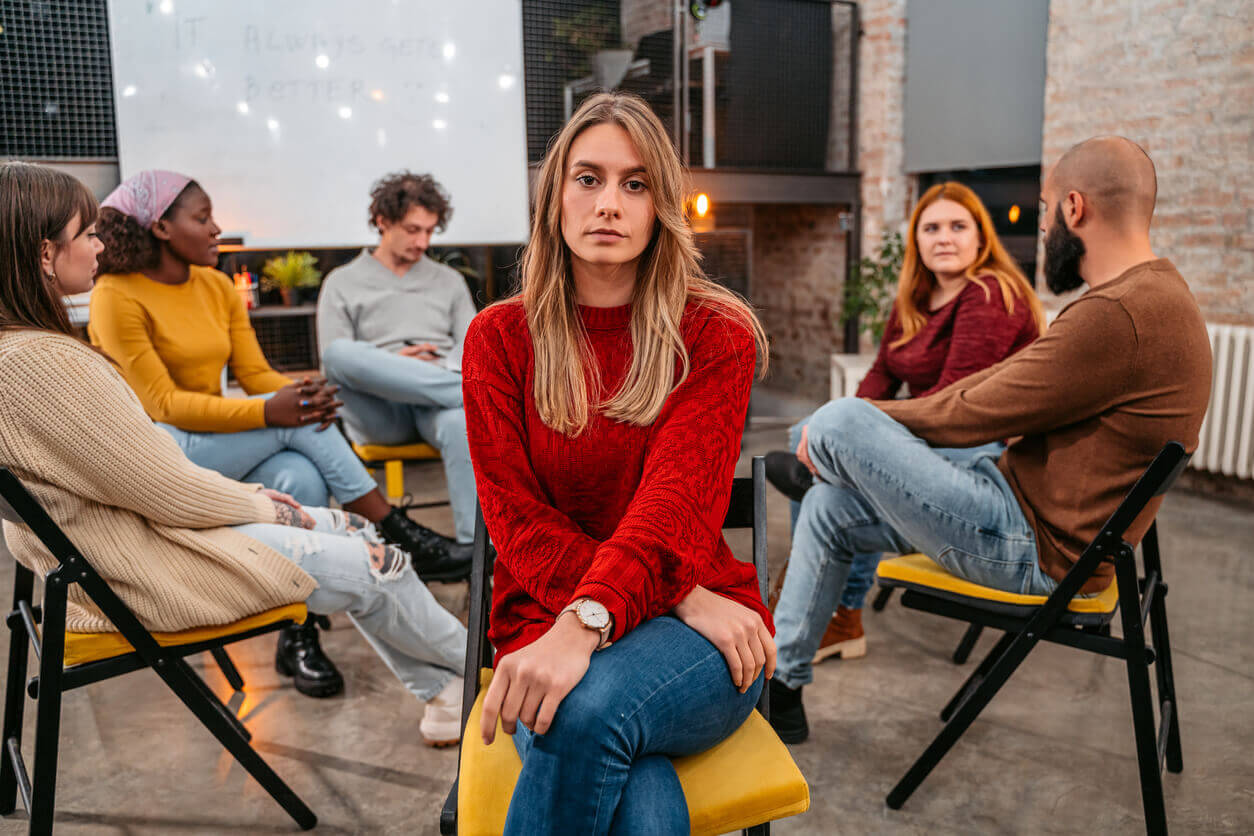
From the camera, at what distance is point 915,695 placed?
8.09ft

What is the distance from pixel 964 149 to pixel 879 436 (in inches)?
167

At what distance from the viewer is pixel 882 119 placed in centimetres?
595

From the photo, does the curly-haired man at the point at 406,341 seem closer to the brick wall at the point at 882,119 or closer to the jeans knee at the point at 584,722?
the jeans knee at the point at 584,722

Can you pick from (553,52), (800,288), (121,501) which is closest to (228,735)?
(121,501)

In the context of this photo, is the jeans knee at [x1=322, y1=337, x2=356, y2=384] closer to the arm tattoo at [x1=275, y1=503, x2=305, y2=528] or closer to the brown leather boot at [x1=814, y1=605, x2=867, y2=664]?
the arm tattoo at [x1=275, y1=503, x2=305, y2=528]

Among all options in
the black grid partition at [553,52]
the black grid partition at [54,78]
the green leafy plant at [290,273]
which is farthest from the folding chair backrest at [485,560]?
the green leafy plant at [290,273]

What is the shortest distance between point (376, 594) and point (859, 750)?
45.6 inches

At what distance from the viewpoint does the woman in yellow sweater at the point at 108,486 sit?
5.09 feet

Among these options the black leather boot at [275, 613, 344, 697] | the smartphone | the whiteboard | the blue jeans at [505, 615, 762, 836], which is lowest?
the black leather boot at [275, 613, 344, 697]

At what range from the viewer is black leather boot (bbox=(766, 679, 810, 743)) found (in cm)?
220

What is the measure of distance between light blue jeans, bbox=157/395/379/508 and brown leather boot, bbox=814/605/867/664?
137 cm

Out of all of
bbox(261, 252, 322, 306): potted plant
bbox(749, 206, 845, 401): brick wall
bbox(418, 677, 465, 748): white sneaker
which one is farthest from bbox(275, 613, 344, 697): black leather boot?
→ bbox(749, 206, 845, 401): brick wall

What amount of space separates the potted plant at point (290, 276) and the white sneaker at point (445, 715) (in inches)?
162

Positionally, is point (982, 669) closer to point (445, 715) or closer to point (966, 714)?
point (966, 714)
